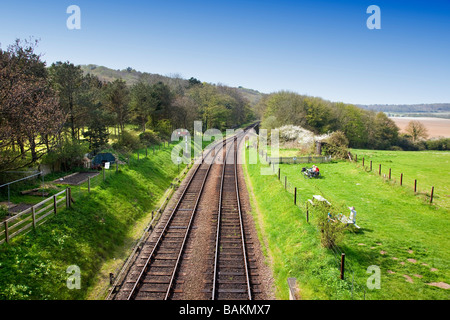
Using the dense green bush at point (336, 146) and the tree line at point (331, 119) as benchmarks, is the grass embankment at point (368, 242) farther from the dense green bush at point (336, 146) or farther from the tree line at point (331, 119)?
the tree line at point (331, 119)

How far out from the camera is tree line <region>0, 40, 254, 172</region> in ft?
44.0

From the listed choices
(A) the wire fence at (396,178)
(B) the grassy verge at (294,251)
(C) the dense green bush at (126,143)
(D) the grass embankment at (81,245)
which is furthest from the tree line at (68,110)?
(A) the wire fence at (396,178)

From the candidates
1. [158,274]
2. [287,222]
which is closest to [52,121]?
[158,274]

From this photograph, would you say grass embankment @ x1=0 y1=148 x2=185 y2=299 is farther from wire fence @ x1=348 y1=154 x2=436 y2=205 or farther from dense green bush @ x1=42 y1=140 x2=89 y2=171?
wire fence @ x1=348 y1=154 x2=436 y2=205

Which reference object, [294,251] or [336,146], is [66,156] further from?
[336,146]

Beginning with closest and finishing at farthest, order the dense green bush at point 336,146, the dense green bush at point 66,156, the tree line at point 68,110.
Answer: the tree line at point 68,110, the dense green bush at point 66,156, the dense green bush at point 336,146

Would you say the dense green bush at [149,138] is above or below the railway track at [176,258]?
above

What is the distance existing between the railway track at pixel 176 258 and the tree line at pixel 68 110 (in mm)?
7436

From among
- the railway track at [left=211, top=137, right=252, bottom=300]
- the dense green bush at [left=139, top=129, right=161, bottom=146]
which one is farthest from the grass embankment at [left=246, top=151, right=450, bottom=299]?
the dense green bush at [left=139, top=129, right=161, bottom=146]

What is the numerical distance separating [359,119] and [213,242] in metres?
56.3

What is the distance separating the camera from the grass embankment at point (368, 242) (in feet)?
30.6

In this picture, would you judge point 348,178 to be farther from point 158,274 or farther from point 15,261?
point 15,261

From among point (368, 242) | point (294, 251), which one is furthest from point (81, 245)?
point (368, 242)

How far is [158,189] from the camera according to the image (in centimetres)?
2177
